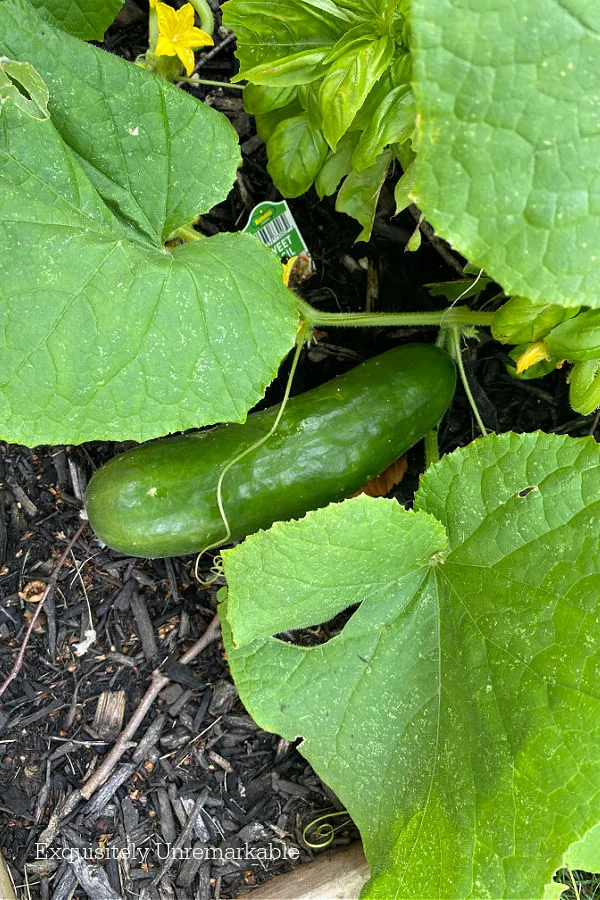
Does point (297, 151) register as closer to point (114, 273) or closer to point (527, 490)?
point (114, 273)

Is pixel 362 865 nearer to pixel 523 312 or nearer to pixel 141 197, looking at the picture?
pixel 523 312

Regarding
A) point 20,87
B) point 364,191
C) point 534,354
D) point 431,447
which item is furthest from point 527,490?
point 20,87

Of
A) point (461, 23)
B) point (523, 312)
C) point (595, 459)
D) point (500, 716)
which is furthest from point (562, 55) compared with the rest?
point (500, 716)

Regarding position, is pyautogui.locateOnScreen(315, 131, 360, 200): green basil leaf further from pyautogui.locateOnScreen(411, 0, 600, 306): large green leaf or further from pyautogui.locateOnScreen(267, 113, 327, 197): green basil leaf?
pyautogui.locateOnScreen(411, 0, 600, 306): large green leaf

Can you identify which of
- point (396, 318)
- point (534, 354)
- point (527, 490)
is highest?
point (534, 354)

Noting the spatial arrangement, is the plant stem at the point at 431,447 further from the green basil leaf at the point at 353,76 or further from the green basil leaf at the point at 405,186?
the green basil leaf at the point at 353,76
